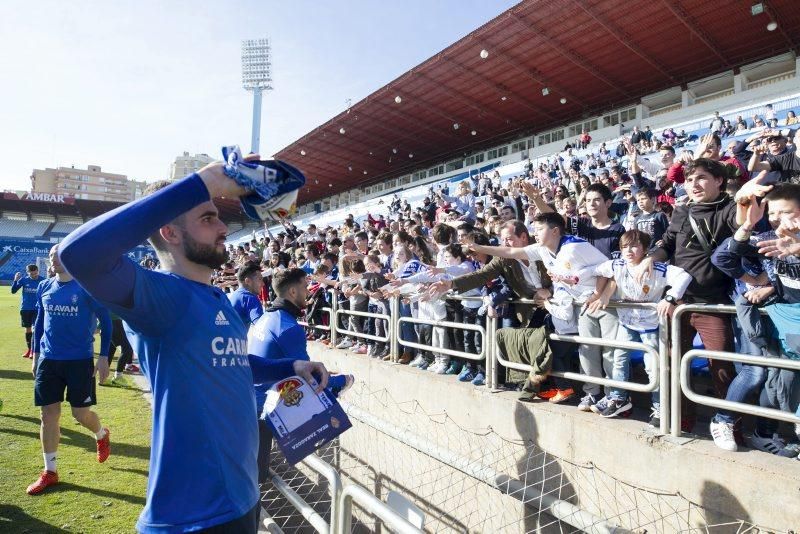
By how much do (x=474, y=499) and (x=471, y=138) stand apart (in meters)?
33.4

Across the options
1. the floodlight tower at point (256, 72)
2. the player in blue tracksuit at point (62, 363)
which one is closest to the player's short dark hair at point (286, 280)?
the player in blue tracksuit at point (62, 363)

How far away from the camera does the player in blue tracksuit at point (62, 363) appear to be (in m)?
4.68

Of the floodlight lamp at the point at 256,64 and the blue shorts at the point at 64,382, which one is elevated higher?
the floodlight lamp at the point at 256,64

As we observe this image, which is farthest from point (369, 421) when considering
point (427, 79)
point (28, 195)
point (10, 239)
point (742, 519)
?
point (28, 195)

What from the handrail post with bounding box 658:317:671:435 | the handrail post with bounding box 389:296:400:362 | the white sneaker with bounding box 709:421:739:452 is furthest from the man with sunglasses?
the handrail post with bounding box 389:296:400:362

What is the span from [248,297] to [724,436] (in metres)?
4.10

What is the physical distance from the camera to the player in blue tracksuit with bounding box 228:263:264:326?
16.0 ft

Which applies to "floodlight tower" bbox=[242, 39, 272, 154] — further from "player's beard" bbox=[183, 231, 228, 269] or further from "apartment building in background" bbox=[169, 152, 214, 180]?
"apartment building in background" bbox=[169, 152, 214, 180]

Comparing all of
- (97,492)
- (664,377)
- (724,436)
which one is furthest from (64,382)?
(724,436)

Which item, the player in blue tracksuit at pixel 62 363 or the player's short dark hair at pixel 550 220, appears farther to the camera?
the player in blue tracksuit at pixel 62 363

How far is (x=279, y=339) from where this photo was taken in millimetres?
3414

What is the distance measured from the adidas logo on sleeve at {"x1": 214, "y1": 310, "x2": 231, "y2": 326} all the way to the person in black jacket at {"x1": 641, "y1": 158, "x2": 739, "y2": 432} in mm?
2808

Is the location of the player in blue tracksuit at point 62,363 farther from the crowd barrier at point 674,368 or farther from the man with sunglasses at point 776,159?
the man with sunglasses at point 776,159

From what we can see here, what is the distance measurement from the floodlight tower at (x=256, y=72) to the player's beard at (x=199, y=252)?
53.7 metres
